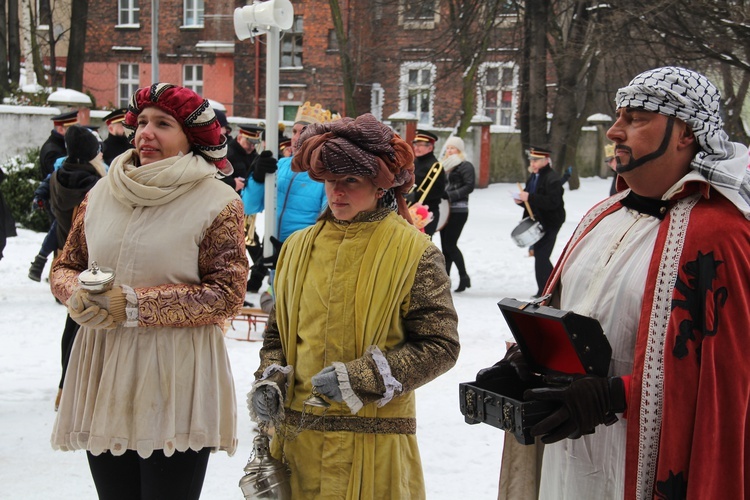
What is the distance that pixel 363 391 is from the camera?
8.42 ft

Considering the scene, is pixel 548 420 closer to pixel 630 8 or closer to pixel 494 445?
pixel 494 445

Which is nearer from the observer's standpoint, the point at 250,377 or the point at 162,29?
the point at 250,377

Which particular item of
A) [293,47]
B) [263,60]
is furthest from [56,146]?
[263,60]

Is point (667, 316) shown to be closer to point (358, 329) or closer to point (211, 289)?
point (358, 329)

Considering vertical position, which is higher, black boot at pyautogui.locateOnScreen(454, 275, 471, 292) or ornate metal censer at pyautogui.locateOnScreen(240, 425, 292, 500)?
ornate metal censer at pyautogui.locateOnScreen(240, 425, 292, 500)

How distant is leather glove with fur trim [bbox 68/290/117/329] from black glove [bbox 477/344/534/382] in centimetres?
123

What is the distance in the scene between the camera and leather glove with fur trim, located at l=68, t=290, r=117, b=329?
2865mm

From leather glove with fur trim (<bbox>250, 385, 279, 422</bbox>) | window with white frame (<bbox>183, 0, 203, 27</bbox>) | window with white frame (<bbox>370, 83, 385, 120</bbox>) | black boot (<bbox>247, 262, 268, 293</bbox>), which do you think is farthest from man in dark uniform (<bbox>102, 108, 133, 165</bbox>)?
window with white frame (<bbox>183, 0, 203, 27</bbox>)

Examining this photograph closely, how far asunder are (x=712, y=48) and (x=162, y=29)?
27.8 meters

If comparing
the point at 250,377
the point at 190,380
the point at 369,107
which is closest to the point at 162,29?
the point at 369,107

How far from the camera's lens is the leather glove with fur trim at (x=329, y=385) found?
99.7 inches

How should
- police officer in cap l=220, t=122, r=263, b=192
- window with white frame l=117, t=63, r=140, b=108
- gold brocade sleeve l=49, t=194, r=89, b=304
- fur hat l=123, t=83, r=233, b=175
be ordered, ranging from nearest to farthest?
fur hat l=123, t=83, r=233, b=175 → gold brocade sleeve l=49, t=194, r=89, b=304 → police officer in cap l=220, t=122, r=263, b=192 → window with white frame l=117, t=63, r=140, b=108

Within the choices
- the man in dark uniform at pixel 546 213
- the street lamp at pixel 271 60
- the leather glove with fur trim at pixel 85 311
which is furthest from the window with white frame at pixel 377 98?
the leather glove with fur trim at pixel 85 311

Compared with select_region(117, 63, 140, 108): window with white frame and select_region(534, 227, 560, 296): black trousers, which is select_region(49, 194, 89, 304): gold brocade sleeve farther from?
select_region(117, 63, 140, 108): window with white frame
